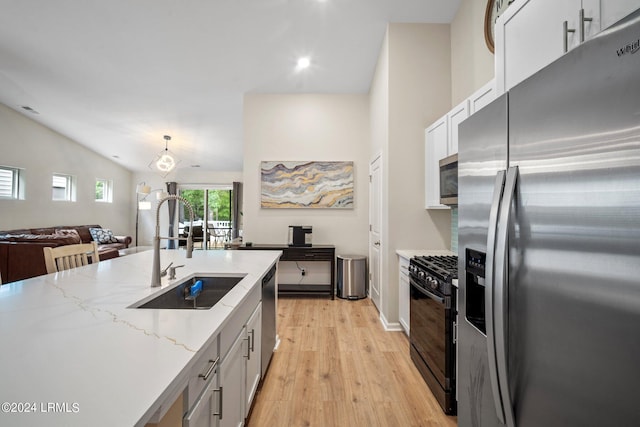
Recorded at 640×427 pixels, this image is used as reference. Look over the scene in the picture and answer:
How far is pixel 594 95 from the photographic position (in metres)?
0.65

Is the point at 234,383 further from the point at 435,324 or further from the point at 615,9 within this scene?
the point at 615,9

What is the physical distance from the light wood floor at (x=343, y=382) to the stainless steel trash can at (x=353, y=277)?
887 mm

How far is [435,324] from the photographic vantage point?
1901 millimetres

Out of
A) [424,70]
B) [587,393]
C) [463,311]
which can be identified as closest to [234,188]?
[424,70]

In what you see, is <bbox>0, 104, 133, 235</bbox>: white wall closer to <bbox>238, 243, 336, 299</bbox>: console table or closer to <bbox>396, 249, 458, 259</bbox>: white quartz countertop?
<bbox>238, 243, 336, 299</bbox>: console table

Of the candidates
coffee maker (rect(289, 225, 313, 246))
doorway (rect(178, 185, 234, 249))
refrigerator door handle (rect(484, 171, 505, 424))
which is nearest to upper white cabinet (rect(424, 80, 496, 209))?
refrigerator door handle (rect(484, 171, 505, 424))

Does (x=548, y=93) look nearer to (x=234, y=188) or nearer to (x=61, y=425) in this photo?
(x=61, y=425)

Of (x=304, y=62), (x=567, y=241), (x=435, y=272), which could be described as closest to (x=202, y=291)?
(x=435, y=272)

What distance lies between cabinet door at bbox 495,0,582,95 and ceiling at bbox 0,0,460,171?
6.46 ft

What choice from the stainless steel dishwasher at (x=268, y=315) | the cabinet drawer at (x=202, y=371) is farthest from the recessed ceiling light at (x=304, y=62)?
the cabinet drawer at (x=202, y=371)

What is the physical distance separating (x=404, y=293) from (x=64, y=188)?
855 cm

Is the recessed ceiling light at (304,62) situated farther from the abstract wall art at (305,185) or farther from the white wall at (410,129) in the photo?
the abstract wall art at (305,185)

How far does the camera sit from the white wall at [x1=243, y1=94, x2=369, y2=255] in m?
4.55

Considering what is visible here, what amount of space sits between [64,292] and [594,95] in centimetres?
201
